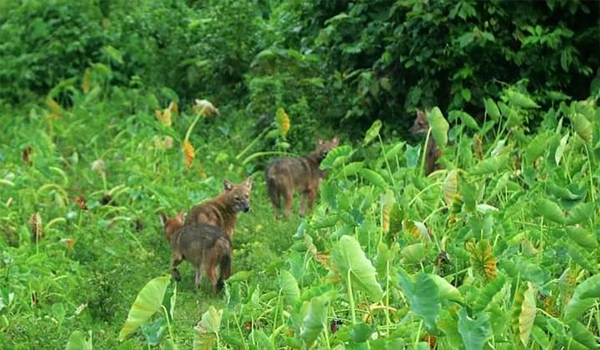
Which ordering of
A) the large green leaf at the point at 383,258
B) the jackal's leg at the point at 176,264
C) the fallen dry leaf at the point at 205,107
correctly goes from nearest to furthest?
the large green leaf at the point at 383,258
the jackal's leg at the point at 176,264
the fallen dry leaf at the point at 205,107

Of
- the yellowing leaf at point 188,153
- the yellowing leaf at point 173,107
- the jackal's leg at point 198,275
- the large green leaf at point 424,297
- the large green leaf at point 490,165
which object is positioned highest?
the large green leaf at point 424,297

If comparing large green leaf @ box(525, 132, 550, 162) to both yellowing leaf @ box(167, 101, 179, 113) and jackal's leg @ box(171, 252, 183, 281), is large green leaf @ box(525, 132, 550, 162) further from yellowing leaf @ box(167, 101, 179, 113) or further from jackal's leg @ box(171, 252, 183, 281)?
yellowing leaf @ box(167, 101, 179, 113)

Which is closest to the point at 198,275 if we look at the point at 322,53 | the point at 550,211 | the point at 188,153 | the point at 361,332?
the point at 188,153

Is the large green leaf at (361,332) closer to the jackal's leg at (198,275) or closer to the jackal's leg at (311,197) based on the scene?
the jackal's leg at (198,275)

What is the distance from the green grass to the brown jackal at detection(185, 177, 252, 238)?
0.20 meters

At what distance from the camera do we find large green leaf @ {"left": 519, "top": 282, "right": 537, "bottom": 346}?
204 inches

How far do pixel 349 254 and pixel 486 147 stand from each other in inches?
184

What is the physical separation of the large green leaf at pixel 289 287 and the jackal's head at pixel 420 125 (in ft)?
15.1

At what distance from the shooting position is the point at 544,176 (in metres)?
8.25

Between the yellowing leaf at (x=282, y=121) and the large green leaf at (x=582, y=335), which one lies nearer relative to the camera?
the large green leaf at (x=582, y=335)

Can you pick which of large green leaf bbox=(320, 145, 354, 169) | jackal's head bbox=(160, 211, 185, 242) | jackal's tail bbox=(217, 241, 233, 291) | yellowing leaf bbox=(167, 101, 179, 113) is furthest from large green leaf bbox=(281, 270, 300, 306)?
yellowing leaf bbox=(167, 101, 179, 113)

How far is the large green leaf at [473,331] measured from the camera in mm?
4930

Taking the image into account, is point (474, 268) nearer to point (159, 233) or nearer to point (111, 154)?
point (159, 233)

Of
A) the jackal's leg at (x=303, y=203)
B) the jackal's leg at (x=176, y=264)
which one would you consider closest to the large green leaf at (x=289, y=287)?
the jackal's leg at (x=176, y=264)
